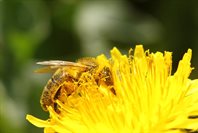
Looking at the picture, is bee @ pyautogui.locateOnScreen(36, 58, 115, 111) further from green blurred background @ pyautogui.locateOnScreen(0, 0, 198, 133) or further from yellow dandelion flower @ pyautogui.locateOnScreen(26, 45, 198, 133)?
green blurred background @ pyautogui.locateOnScreen(0, 0, 198, 133)

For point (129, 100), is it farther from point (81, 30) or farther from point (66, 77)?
point (81, 30)

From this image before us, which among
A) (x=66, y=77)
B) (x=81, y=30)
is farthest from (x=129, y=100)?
(x=81, y=30)

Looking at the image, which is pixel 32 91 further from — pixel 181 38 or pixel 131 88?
pixel 131 88

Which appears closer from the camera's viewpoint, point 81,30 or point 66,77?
point 66,77

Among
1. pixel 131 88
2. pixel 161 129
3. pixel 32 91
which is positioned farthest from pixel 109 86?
pixel 32 91

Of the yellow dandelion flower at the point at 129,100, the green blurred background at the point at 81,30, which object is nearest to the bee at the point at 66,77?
the yellow dandelion flower at the point at 129,100

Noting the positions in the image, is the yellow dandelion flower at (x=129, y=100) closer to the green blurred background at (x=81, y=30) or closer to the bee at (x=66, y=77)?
the bee at (x=66, y=77)
